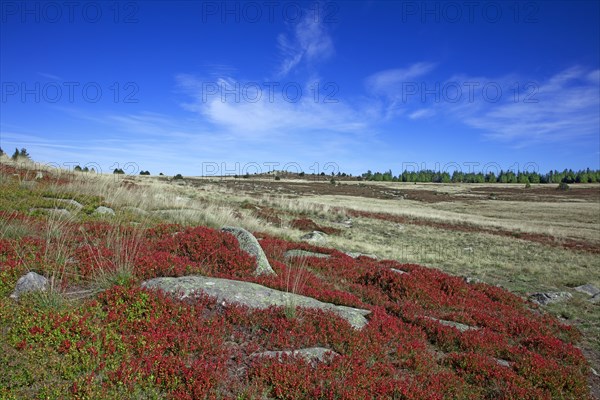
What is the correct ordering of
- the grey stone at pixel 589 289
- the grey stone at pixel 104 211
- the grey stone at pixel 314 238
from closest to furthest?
the grey stone at pixel 104 211
the grey stone at pixel 589 289
the grey stone at pixel 314 238

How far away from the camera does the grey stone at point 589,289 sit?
523 inches

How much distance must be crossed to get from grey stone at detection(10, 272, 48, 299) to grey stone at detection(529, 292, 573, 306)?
1360 centimetres

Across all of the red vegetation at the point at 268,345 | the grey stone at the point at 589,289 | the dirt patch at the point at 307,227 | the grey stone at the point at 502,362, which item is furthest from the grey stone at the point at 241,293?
the dirt patch at the point at 307,227

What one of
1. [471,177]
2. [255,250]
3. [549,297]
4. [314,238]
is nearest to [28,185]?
[255,250]

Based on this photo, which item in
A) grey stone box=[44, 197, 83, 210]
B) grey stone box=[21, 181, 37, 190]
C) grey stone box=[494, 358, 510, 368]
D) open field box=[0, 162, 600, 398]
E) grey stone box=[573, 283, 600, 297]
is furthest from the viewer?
grey stone box=[21, 181, 37, 190]

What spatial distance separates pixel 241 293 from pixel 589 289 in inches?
566

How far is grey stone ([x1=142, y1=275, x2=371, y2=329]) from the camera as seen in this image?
6137 mm

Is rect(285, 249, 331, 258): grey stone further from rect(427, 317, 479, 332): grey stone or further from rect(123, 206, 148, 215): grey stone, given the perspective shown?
rect(123, 206, 148, 215): grey stone

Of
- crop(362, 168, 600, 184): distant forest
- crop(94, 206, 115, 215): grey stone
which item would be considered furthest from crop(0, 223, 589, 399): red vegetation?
crop(362, 168, 600, 184): distant forest

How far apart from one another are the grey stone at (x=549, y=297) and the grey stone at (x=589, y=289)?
1.47 m

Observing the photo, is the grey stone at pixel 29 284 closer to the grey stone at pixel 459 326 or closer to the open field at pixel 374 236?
the open field at pixel 374 236

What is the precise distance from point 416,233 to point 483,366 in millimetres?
21884

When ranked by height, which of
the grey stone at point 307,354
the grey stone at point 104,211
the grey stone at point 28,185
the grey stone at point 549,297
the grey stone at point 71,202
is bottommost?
the grey stone at point 549,297

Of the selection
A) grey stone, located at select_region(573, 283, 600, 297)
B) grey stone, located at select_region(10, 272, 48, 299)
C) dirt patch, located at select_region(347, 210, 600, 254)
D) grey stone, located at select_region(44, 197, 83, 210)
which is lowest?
dirt patch, located at select_region(347, 210, 600, 254)
